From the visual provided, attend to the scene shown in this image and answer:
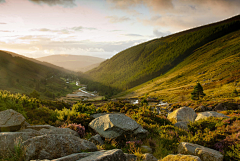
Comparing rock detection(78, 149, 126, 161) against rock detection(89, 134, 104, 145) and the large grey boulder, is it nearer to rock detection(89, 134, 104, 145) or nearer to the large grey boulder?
rock detection(89, 134, 104, 145)

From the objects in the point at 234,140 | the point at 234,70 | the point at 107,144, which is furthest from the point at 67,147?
the point at 234,70

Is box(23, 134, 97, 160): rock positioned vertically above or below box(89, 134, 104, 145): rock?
above

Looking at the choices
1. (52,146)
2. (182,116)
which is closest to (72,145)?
(52,146)

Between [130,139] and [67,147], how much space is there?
477 centimetres

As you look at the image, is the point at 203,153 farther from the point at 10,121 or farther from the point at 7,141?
the point at 10,121

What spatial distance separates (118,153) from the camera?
567 cm

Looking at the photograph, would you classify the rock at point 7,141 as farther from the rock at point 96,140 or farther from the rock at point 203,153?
the rock at point 203,153

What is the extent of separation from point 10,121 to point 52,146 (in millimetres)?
4766

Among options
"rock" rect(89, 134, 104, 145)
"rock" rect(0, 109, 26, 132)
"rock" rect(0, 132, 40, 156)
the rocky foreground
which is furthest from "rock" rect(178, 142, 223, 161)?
"rock" rect(0, 109, 26, 132)

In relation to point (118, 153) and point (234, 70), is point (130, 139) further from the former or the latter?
point (234, 70)

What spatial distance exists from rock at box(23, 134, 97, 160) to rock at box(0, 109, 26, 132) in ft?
12.6

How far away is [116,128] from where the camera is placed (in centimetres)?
966

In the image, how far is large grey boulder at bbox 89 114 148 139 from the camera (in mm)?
9608

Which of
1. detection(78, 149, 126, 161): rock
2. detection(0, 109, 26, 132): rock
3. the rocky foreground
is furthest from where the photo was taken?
detection(0, 109, 26, 132): rock
